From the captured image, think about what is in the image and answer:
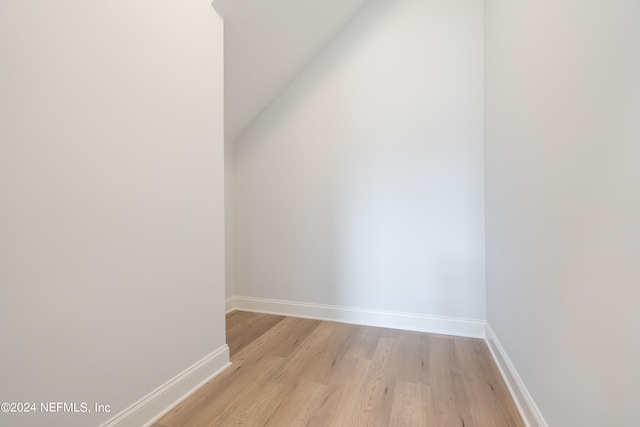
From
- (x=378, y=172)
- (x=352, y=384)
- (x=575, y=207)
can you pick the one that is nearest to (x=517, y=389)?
(x=352, y=384)

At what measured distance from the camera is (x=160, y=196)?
51.7 inches

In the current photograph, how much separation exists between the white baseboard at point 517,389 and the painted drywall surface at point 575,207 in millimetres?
57

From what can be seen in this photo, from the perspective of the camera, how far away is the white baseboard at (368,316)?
2.11 m

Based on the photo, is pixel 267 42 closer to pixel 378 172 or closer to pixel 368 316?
pixel 378 172

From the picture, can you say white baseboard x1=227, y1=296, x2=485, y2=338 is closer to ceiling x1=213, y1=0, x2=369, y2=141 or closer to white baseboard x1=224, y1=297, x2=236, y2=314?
white baseboard x1=224, y1=297, x2=236, y2=314

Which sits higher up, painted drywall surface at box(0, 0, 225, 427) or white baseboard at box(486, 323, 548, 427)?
painted drywall surface at box(0, 0, 225, 427)

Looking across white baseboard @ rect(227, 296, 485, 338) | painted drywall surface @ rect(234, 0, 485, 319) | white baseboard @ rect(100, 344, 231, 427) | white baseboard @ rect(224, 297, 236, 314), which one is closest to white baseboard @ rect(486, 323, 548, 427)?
white baseboard @ rect(227, 296, 485, 338)

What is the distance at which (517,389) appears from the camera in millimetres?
1329

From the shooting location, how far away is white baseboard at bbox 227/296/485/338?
83.2 inches

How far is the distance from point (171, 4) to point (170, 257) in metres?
1.24

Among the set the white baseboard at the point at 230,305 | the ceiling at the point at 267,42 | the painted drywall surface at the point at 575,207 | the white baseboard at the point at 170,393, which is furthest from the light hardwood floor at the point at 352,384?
the ceiling at the point at 267,42

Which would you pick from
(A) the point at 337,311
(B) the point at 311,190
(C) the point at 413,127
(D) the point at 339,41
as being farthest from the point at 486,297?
(D) the point at 339,41

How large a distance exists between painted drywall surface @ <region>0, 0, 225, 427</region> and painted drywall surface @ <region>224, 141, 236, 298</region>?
114 cm

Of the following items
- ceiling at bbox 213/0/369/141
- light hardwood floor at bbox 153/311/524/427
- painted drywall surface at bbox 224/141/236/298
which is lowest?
light hardwood floor at bbox 153/311/524/427
